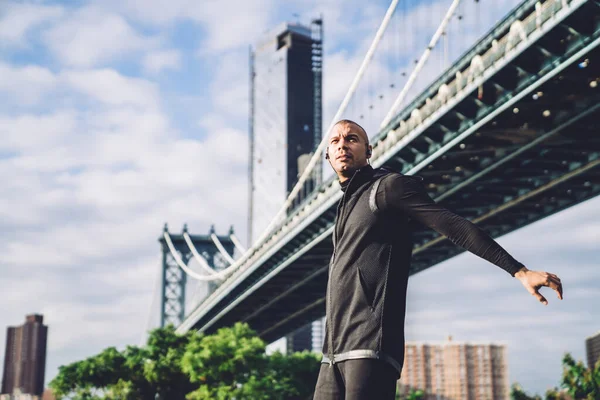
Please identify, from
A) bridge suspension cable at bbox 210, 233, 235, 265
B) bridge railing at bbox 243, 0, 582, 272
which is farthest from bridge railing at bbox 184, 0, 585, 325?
bridge suspension cable at bbox 210, 233, 235, 265

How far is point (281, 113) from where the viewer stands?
620 feet

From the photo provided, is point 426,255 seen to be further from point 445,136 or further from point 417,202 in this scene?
point 417,202

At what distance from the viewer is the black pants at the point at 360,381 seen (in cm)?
362

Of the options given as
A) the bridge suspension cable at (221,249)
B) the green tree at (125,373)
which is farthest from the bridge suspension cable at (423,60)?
the bridge suspension cable at (221,249)

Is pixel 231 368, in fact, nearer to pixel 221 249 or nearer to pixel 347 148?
pixel 347 148

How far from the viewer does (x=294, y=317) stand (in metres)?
72.7

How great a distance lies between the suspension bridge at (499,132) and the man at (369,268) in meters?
21.1

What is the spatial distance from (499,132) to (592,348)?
115m

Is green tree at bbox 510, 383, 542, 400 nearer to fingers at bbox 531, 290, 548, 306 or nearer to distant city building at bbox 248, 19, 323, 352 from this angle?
fingers at bbox 531, 290, 548, 306

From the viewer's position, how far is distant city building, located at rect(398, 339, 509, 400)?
14300cm

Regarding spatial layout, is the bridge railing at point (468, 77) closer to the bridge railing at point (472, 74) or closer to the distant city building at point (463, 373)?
the bridge railing at point (472, 74)

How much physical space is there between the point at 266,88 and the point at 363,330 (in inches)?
7535

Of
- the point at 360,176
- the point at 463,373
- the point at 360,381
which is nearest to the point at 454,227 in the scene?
the point at 360,176

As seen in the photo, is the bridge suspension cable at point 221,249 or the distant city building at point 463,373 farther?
the distant city building at point 463,373
